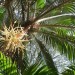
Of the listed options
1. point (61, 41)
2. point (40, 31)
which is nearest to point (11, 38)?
point (40, 31)

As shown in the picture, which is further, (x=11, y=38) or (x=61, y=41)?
(x=61, y=41)

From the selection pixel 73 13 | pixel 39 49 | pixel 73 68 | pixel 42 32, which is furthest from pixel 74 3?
pixel 73 68

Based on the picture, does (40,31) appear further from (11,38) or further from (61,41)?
(11,38)

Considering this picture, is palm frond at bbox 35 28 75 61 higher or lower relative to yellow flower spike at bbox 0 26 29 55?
lower

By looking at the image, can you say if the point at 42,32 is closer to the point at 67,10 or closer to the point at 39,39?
the point at 39,39

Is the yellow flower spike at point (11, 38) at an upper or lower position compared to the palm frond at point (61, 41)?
upper

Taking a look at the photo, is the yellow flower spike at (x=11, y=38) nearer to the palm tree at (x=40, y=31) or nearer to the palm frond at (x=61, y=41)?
the palm tree at (x=40, y=31)

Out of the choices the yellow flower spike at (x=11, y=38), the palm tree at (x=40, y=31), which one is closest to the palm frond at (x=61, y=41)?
the palm tree at (x=40, y=31)

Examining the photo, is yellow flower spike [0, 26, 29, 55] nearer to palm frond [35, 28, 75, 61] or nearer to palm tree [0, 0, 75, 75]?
palm tree [0, 0, 75, 75]

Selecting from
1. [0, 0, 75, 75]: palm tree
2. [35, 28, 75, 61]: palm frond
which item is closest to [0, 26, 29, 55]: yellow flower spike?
[0, 0, 75, 75]: palm tree

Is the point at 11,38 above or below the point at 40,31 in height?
above

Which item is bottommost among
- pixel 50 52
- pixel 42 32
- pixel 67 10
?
pixel 50 52
